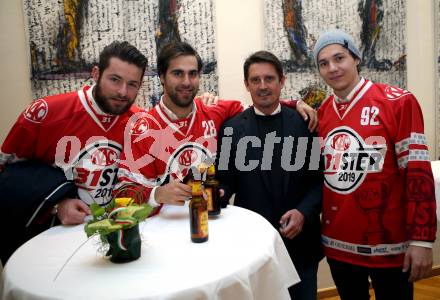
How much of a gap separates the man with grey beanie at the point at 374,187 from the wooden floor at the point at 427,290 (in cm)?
145

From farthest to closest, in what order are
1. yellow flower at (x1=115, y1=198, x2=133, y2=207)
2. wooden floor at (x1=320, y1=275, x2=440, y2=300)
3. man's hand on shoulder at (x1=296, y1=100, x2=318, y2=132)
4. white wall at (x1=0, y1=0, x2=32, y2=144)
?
wooden floor at (x1=320, y1=275, x2=440, y2=300)
white wall at (x1=0, y1=0, x2=32, y2=144)
man's hand on shoulder at (x1=296, y1=100, x2=318, y2=132)
yellow flower at (x1=115, y1=198, x2=133, y2=207)

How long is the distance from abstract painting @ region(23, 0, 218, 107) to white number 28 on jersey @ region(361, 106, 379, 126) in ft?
4.36

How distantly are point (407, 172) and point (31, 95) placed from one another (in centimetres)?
229

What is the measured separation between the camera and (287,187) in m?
1.89

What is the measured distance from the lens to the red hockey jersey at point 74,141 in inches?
73.0

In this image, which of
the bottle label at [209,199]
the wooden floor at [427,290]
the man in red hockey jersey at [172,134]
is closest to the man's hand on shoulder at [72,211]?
the man in red hockey jersey at [172,134]

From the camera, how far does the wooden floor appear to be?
298 cm

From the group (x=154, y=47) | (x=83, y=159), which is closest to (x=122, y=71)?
(x=83, y=159)

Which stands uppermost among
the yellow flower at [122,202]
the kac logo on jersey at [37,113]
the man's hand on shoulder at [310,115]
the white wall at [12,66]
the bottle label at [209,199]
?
the white wall at [12,66]

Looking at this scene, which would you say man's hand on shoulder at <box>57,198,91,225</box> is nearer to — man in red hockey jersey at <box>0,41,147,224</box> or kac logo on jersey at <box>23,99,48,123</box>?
man in red hockey jersey at <box>0,41,147,224</box>

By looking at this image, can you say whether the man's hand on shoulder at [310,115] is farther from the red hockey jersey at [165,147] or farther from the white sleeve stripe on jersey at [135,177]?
the white sleeve stripe on jersey at [135,177]

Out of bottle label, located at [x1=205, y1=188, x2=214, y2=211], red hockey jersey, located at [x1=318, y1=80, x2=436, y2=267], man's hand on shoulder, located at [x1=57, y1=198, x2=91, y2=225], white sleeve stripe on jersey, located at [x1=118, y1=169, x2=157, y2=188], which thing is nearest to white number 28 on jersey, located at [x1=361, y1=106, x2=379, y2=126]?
red hockey jersey, located at [x1=318, y1=80, x2=436, y2=267]

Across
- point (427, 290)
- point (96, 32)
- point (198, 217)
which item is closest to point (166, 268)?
point (198, 217)

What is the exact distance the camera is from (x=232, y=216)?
1.69 metres
